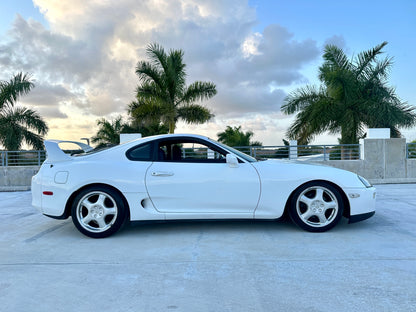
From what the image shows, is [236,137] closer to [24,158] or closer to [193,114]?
[193,114]

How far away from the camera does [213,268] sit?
3266mm

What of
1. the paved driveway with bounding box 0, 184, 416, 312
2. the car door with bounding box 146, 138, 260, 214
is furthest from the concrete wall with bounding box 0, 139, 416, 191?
the car door with bounding box 146, 138, 260, 214

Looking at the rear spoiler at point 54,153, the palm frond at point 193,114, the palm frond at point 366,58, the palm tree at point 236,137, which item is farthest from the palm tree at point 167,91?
the rear spoiler at point 54,153

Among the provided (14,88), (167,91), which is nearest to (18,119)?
(14,88)

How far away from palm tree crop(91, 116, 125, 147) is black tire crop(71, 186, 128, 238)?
23.8 meters

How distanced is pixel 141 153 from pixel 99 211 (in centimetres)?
92

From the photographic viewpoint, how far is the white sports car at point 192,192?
4.45m

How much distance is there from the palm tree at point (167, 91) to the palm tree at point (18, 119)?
5424 millimetres

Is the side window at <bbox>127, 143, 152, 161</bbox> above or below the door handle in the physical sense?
above

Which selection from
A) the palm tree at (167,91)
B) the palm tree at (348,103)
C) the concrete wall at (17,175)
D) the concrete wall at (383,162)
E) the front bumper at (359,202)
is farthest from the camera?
the palm tree at (167,91)

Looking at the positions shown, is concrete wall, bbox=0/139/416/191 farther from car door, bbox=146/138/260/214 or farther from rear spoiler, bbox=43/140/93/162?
rear spoiler, bbox=43/140/93/162

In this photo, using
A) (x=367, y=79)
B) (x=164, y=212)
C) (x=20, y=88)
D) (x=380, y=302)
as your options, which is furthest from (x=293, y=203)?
(x=20, y=88)

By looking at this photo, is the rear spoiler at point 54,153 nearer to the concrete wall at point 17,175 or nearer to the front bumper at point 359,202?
the front bumper at point 359,202

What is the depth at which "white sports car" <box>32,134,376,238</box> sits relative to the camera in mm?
4449
